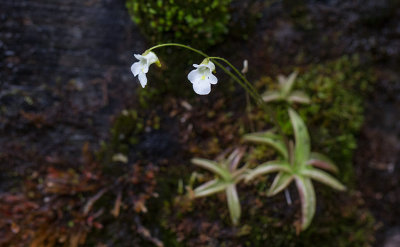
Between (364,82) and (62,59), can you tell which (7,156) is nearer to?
(62,59)

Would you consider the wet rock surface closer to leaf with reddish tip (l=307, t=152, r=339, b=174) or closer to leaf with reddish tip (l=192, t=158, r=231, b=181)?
leaf with reddish tip (l=192, t=158, r=231, b=181)

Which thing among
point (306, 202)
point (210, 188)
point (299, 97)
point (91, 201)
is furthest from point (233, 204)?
point (91, 201)

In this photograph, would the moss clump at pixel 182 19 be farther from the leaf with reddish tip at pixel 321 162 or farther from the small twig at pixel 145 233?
the small twig at pixel 145 233

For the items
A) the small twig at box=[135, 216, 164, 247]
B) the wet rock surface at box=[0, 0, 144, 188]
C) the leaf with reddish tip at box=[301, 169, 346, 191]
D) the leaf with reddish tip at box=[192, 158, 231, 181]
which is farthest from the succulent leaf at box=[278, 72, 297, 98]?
the small twig at box=[135, 216, 164, 247]

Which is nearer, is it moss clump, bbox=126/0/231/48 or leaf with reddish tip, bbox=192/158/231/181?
moss clump, bbox=126/0/231/48

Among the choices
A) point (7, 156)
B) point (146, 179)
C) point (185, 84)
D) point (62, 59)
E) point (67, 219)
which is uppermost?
point (62, 59)

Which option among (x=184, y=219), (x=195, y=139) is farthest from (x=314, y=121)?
(x=184, y=219)

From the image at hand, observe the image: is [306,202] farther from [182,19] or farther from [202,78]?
[182,19]
